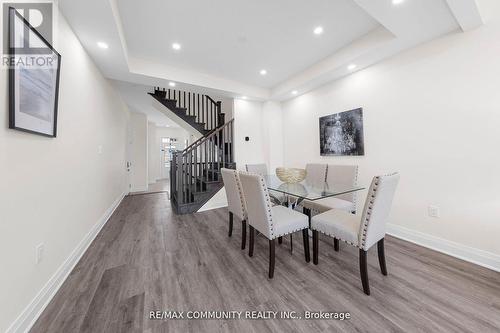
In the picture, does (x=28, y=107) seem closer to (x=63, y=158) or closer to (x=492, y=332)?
(x=63, y=158)

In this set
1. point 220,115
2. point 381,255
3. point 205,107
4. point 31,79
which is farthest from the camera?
point 205,107

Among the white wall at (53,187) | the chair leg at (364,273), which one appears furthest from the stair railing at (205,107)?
the chair leg at (364,273)

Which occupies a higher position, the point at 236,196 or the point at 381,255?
the point at 236,196

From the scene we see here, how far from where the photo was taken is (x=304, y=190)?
7.33ft

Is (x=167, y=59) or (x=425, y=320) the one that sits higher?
(x=167, y=59)

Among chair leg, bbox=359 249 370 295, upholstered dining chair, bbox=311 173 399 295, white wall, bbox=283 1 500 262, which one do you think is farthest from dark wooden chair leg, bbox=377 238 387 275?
white wall, bbox=283 1 500 262

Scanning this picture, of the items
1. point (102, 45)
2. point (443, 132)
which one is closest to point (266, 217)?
point (443, 132)

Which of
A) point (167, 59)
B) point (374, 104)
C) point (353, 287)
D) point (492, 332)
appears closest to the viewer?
point (492, 332)

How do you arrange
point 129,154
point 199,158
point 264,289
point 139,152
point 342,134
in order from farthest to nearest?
1. point 139,152
2. point 129,154
3. point 199,158
4. point 342,134
5. point 264,289

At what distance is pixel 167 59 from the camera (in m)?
2.93

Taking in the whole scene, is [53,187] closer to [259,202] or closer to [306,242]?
[259,202]

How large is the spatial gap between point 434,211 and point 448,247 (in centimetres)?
40

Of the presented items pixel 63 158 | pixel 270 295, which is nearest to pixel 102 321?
pixel 270 295

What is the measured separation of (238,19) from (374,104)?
225 centimetres
